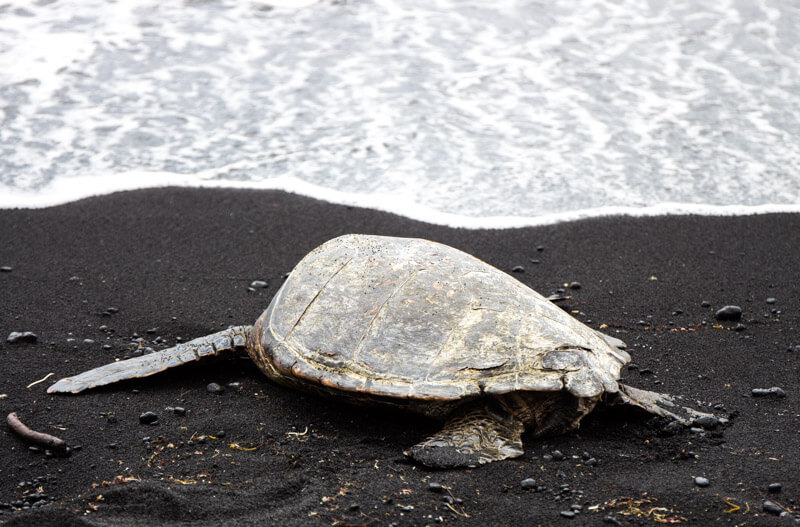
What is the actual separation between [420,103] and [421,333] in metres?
4.99

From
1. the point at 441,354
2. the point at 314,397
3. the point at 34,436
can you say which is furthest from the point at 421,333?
the point at 34,436

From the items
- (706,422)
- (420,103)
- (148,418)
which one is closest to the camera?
(706,422)

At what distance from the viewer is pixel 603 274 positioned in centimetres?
455

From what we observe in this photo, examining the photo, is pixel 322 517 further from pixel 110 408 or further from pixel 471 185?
pixel 471 185

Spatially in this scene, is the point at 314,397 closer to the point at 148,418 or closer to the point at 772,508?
the point at 148,418

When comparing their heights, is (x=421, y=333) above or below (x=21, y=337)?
above

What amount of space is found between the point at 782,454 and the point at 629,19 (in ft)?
26.7

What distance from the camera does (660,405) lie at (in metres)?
2.90

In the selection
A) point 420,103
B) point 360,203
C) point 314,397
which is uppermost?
point 420,103

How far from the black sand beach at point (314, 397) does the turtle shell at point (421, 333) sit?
251 mm

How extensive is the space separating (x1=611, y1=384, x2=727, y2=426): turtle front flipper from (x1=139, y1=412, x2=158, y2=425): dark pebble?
6.50ft

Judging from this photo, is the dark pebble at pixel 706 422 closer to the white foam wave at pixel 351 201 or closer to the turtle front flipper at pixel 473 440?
the turtle front flipper at pixel 473 440

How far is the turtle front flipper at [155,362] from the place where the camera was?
3160 mm

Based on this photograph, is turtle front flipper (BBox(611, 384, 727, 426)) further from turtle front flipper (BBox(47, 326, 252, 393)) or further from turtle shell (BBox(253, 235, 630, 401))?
turtle front flipper (BBox(47, 326, 252, 393))
